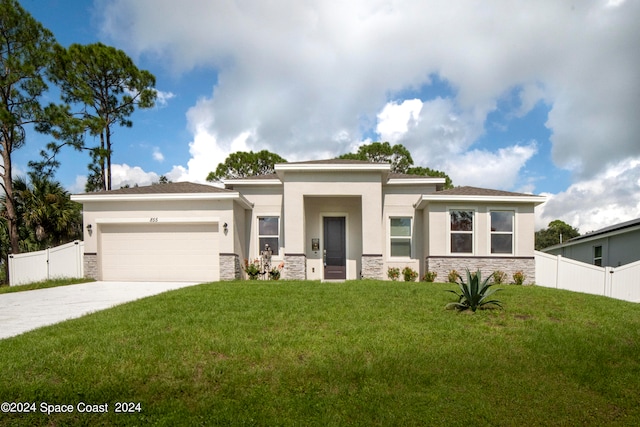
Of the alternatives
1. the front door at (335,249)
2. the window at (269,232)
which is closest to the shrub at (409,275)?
the front door at (335,249)

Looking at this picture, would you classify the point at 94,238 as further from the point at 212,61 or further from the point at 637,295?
the point at 637,295

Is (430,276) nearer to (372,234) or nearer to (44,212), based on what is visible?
(372,234)

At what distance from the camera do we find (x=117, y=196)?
12.6 metres

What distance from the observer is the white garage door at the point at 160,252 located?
12.5 meters

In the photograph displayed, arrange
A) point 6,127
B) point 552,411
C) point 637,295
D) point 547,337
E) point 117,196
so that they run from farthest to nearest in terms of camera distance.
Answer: point 6,127
point 117,196
point 637,295
point 547,337
point 552,411

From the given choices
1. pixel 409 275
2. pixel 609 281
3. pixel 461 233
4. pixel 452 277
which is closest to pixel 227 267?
pixel 409 275

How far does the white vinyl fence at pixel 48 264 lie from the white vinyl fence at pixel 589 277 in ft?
54.2

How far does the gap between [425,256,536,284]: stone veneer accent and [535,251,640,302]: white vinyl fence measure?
1.43 feet

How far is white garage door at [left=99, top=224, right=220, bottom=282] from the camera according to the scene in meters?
12.5

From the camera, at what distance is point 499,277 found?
41.7ft

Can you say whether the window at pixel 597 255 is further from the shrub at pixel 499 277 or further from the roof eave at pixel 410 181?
the roof eave at pixel 410 181

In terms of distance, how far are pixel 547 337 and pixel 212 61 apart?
496 inches

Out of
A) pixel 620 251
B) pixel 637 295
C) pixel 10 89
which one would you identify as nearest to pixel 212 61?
pixel 10 89

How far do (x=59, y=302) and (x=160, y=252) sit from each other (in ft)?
14.0
